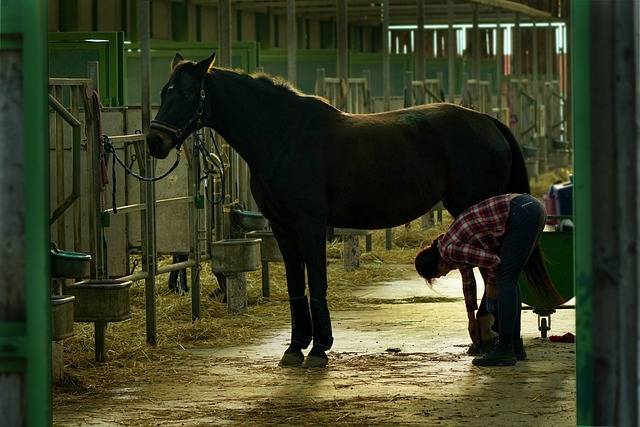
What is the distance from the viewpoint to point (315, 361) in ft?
26.8

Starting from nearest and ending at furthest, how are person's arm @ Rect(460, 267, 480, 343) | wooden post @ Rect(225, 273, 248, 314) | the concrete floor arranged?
the concrete floor < person's arm @ Rect(460, 267, 480, 343) < wooden post @ Rect(225, 273, 248, 314)

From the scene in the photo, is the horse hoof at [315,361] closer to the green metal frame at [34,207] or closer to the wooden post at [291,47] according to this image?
the green metal frame at [34,207]

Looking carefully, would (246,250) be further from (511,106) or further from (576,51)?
(511,106)

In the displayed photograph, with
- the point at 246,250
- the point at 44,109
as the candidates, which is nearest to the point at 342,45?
the point at 246,250

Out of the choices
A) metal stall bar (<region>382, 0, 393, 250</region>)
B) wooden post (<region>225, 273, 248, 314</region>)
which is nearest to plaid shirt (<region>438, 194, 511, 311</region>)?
wooden post (<region>225, 273, 248, 314</region>)

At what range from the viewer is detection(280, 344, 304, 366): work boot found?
8.24 metres

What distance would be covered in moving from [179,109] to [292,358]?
156 cm

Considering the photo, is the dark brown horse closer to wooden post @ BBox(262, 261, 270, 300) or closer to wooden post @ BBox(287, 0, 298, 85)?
wooden post @ BBox(262, 261, 270, 300)

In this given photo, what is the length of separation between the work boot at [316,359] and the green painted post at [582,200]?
4620mm

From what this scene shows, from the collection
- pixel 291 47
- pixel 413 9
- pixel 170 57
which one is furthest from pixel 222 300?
pixel 413 9

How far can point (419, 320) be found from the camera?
33.0ft

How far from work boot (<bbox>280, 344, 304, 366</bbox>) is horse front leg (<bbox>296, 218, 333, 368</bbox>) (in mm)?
52

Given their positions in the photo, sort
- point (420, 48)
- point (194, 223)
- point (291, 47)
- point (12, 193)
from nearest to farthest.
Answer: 1. point (12, 193)
2. point (194, 223)
3. point (291, 47)
4. point (420, 48)

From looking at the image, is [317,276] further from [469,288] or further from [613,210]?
[613,210]
